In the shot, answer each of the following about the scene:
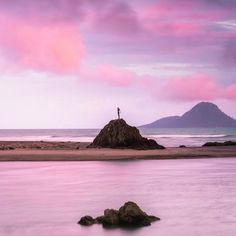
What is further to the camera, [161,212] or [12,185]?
[12,185]

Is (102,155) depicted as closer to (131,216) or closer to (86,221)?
(86,221)

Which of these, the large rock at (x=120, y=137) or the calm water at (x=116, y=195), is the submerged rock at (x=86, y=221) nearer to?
the calm water at (x=116, y=195)

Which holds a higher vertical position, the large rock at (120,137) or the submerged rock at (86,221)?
the large rock at (120,137)

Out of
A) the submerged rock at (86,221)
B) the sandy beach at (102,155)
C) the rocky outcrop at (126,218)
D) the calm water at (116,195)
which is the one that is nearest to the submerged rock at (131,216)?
the rocky outcrop at (126,218)

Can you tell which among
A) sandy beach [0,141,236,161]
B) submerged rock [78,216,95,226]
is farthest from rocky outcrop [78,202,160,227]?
sandy beach [0,141,236,161]

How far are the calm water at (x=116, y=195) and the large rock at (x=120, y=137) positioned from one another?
14.5 meters

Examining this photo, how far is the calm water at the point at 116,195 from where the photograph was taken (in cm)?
2316

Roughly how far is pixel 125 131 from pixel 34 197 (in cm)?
3747

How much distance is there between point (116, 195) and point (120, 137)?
36.6 metres

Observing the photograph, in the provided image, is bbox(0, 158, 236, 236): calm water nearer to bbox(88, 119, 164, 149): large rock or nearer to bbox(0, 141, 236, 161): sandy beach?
A: bbox(0, 141, 236, 161): sandy beach

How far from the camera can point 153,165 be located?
52.9 metres

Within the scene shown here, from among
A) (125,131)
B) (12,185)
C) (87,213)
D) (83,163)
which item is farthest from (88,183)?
(125,131)

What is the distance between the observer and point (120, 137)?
6969 cm

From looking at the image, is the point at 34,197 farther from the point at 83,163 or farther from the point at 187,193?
the point at 83,163
